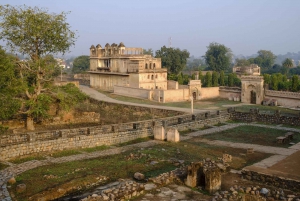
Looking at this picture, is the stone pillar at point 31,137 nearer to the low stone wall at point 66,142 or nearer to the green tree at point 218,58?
the low stone wall at point 66,142

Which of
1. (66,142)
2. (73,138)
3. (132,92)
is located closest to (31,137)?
(66,142)

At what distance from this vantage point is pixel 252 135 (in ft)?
66.4

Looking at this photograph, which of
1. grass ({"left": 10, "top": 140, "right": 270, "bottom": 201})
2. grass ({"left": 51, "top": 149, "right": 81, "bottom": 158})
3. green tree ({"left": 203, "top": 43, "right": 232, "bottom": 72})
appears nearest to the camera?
grass ({"left": 10, "top": 140, "right": 270, "bottom": 201})

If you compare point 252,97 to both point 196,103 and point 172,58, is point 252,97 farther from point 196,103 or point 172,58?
point 172,58

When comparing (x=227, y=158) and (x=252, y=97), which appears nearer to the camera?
(x=227, y=158)

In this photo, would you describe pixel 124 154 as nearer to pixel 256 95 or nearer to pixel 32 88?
pixel 32 88

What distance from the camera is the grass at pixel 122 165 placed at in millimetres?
11101

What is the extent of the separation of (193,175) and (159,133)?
779cm

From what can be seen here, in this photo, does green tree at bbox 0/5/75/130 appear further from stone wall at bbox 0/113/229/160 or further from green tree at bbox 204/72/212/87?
green tree at bbox 204/72/212/87

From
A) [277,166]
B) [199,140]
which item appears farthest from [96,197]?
[199,140]

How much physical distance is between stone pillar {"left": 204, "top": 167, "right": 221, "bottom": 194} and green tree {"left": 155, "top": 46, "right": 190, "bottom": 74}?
161ft

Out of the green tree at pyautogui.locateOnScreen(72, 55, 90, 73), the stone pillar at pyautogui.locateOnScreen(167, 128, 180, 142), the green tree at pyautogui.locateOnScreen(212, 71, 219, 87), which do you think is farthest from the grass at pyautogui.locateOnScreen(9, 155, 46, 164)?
the green tree at pyautogui.locateOnScreen(72, 55, 90, 73)

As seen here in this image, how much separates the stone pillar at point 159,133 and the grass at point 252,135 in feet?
9.35

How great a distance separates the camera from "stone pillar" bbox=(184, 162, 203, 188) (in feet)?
35.9
